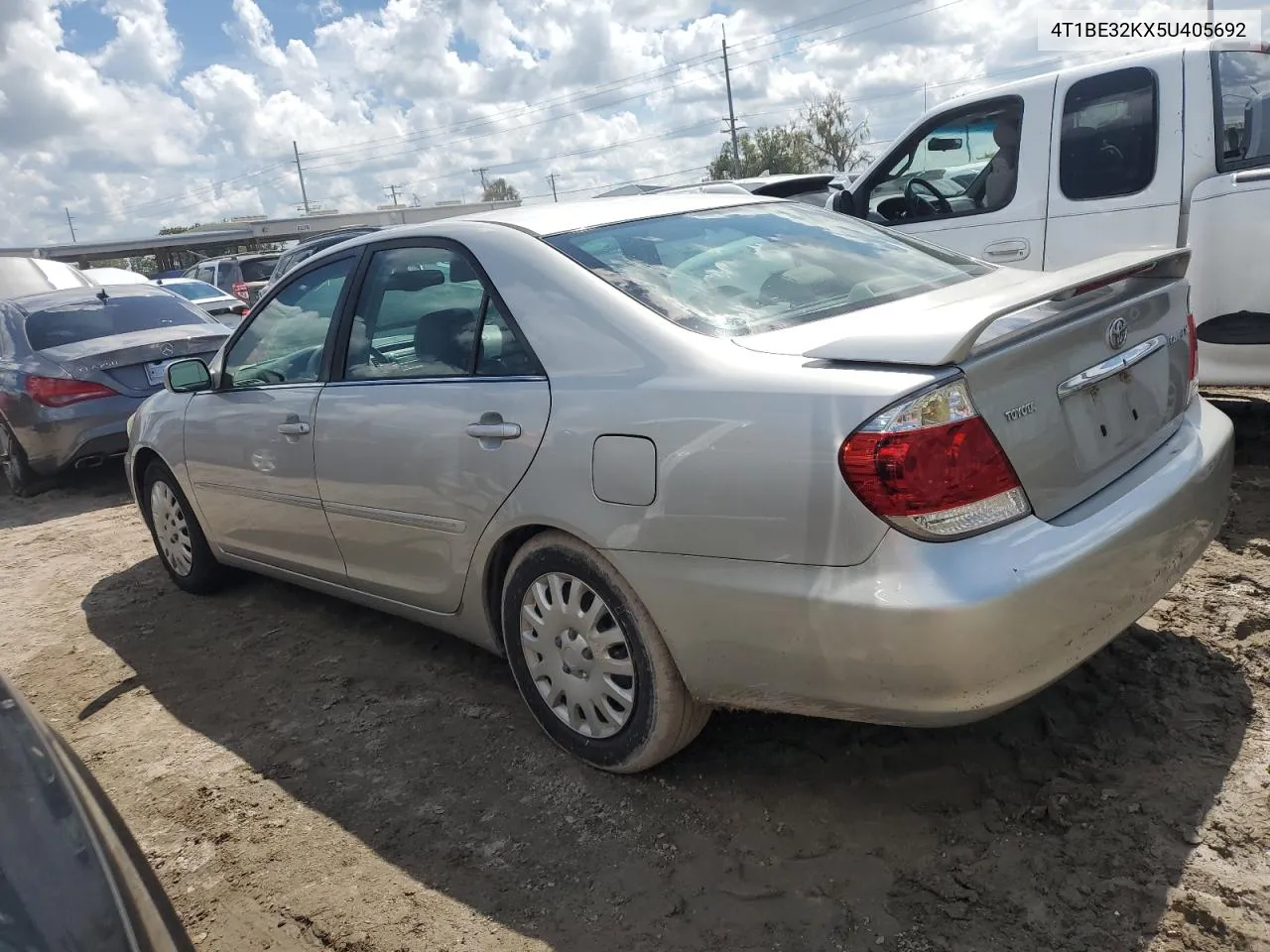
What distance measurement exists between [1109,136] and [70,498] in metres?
7.56

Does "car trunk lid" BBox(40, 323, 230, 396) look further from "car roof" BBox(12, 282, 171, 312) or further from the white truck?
the white truck

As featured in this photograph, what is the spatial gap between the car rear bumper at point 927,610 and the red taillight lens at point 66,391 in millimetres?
5978

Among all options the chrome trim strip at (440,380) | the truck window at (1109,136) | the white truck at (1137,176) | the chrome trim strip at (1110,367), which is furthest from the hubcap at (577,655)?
the truck window at (1109,136)

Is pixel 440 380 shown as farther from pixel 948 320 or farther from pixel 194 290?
pixel 194 290

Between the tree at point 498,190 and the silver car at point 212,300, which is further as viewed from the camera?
the tree at point 498,190

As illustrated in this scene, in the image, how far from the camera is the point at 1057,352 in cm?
242

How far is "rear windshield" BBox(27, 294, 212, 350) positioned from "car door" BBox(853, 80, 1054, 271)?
542 centimetres

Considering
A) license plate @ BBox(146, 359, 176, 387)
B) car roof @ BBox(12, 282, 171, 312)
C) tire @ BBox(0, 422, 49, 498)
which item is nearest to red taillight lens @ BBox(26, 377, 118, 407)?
license plate @ BBox(146, 359, 176, 387)

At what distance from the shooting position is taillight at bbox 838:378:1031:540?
2141 millimetres

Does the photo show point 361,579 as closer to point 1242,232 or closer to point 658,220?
point 658,220

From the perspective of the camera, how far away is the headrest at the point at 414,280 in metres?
3.33

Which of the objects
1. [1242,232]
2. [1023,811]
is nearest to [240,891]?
[1023,811]

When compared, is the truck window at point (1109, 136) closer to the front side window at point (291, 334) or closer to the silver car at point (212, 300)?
the front side window at point (291, 334)

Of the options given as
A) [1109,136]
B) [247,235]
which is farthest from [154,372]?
[247,235]
